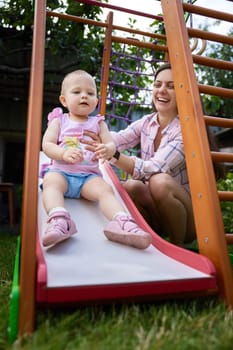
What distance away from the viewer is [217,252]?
1.21 m

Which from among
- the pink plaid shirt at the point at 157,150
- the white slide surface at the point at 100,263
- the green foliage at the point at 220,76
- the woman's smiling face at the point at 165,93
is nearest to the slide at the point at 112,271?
the white slide surface at the point at 100,263

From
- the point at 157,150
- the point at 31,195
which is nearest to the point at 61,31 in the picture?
the point at 157,150

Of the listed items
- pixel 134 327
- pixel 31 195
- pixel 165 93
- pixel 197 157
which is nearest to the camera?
pixel 134 327

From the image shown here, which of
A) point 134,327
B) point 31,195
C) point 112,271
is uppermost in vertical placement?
point 31,195

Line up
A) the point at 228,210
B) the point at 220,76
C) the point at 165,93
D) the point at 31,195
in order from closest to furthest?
1. the point at 31,195
2. the point at 165,93
3. the point at 228,210
4. the point at 220,76

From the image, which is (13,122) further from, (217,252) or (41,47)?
(217,252)

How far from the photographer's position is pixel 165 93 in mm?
2004

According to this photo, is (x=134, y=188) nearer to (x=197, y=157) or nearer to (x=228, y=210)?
(x=197, y=157)

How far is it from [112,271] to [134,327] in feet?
0.63

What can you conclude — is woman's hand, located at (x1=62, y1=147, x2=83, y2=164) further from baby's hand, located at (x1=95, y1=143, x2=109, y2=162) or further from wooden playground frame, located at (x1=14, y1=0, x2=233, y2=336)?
wooden playground frame, located at (x1=14, y1=0, x2=233, y2=336)

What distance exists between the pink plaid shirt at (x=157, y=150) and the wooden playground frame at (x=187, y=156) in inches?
15.1

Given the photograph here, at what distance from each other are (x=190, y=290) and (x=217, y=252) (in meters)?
0.16

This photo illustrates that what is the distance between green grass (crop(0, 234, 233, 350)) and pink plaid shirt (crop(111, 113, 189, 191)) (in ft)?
2.44

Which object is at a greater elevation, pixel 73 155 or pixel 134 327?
pixel 73 155
